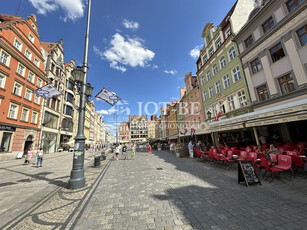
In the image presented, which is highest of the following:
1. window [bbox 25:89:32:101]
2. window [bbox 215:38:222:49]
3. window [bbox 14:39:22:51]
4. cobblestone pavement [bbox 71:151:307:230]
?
window [bbox 14:39:22:51]

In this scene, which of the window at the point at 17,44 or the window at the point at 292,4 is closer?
the window at the point at 292,4

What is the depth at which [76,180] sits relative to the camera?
5.74 m

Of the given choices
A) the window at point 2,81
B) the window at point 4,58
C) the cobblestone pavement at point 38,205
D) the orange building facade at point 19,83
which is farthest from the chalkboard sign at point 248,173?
the window at point 4,58

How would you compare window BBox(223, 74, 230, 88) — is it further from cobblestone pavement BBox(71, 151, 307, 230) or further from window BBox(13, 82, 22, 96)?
window BBox(13, 82, 22, 96)

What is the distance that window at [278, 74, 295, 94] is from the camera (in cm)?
1112

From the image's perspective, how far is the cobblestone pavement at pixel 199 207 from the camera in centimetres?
308

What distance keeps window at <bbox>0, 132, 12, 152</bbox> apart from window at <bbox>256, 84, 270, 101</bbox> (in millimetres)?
29499

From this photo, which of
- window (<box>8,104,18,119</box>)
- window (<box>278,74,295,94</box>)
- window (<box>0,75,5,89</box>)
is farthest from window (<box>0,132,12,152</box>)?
window (<box>278,74,295,94</box>)

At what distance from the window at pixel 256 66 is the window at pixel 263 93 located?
1.84 m

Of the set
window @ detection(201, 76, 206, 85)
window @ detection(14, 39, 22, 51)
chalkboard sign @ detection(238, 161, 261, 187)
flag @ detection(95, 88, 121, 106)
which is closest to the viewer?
chalkboard sign @ detection(238, 161, 261, 187)

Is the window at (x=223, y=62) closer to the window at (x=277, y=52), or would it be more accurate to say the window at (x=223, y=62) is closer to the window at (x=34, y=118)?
the window at (x=277, y=52)

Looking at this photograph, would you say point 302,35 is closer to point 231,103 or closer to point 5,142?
point 231,103

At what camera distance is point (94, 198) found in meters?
4.73

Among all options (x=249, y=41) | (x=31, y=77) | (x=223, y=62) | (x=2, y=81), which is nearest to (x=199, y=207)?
(x=249, y=41)
